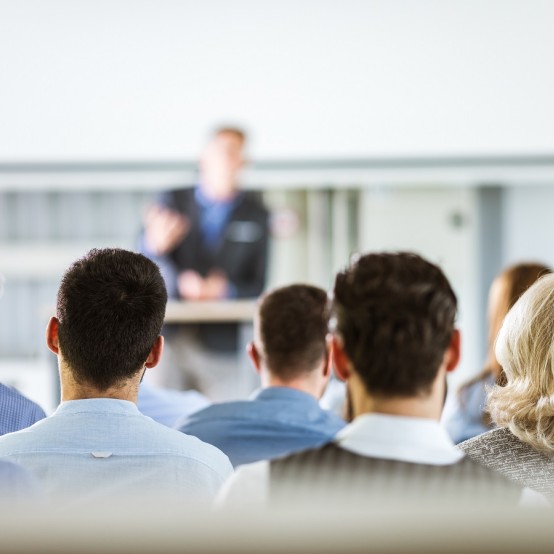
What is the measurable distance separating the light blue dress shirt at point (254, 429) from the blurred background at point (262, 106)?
375 centimetres

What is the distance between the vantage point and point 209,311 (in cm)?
509

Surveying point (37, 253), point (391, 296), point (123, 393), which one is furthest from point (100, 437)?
point (37, 253)

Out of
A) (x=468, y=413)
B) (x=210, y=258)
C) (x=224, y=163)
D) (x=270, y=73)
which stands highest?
(x=270, y=73)

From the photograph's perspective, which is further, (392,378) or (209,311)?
(209,311)

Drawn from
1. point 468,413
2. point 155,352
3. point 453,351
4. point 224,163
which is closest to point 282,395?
point 155,352

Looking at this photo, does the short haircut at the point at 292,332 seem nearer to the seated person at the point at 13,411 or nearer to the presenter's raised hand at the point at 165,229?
the seated person at the point at 13,411

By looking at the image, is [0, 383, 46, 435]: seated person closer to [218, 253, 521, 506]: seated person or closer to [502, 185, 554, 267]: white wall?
[218, 253, 521, 506]: seated person

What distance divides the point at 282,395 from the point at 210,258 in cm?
331

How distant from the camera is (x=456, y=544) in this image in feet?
1.34

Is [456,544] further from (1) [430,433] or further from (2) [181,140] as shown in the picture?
(2) [181,140]

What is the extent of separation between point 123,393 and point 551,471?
78cm

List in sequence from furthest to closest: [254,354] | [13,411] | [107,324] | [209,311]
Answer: [209,311] < [254,354] < [13,411] < [107,324]

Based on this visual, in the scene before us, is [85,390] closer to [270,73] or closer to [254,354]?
[254,354]

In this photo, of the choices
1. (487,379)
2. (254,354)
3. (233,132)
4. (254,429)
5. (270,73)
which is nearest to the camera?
(254,429)
